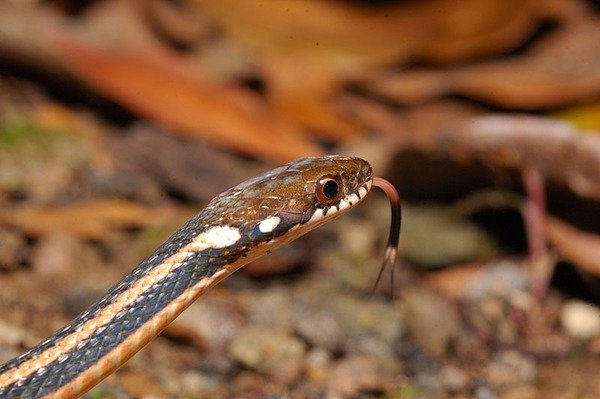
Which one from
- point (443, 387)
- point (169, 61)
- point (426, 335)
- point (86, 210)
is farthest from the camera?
point (169, 61)

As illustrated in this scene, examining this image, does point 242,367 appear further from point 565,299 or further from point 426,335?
point 565,299

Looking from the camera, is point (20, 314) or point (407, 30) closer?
point (20, 314)

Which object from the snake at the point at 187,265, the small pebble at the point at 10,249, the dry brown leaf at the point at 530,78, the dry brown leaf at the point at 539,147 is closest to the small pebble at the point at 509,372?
the dry brown leaf at the point at 539,147

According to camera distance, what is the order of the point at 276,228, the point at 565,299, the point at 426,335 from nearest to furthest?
the point at 276,228 → the point at 426,335 → the point at 565,299

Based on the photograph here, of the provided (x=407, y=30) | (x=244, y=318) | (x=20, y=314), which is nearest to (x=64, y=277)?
(x=20, y=314)

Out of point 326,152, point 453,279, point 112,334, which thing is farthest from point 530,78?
point 112,334

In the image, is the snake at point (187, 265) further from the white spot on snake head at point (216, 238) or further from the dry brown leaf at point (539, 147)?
the dry brown leaf at point (539, 147)
